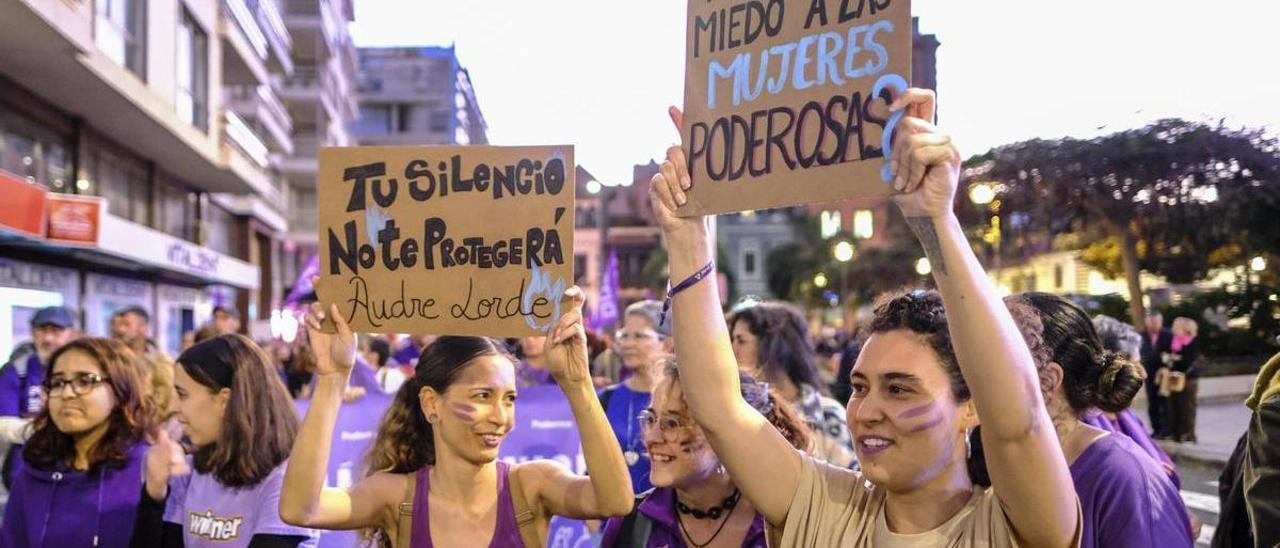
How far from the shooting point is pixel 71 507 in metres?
3.60

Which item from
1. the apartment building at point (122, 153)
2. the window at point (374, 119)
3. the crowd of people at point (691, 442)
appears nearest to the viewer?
the crowd of people at point (691, 442)

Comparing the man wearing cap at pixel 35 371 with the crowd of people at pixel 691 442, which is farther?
the man wearing cap at pixel 35 371

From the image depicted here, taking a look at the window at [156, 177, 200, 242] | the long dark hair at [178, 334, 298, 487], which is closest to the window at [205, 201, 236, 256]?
the window at [156, 177, 200, 242]

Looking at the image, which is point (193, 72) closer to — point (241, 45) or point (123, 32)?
point (241, 45)

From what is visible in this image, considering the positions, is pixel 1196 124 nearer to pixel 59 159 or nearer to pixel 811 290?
pixel 59 159

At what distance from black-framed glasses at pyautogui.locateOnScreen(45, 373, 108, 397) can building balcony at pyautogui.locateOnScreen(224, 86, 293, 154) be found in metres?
28.9

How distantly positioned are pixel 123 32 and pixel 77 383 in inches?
600

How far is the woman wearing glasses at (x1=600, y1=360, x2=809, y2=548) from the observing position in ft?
9.68

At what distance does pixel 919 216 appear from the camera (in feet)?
5.93

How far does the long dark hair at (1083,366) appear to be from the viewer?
280 centimetres

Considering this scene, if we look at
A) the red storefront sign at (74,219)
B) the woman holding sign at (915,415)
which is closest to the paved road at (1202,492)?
the woman holding sign at (915,415)

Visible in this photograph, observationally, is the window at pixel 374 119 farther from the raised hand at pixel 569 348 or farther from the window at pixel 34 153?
the raised hand at pixel 569 348

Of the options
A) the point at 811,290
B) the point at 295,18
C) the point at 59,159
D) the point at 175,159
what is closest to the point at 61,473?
the point at 59,159

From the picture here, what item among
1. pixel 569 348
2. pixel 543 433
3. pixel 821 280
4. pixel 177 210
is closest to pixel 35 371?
pixel 543 433
